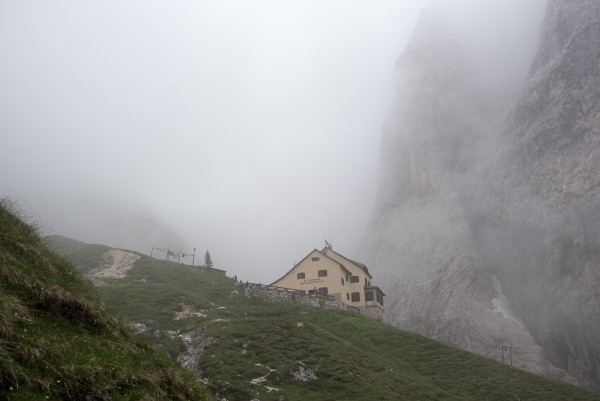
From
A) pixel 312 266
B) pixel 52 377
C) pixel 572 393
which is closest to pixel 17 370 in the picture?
pixel 52 377

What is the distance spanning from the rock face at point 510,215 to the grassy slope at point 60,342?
89271 millimetres

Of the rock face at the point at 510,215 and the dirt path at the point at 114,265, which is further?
the rock face at the point at 510,215

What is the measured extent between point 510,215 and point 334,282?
67047mm

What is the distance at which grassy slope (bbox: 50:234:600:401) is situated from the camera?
29.6 metres

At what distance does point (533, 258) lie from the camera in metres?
99.9

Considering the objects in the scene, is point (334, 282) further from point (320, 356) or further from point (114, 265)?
point (114, 265)

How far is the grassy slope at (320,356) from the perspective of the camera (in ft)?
97.0

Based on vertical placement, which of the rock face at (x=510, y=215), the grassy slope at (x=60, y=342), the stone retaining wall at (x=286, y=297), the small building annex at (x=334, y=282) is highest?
the rock face at (x=510, y=215)

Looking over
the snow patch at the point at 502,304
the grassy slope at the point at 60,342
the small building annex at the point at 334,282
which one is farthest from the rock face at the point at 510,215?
the grassy slope at the point at 60,342

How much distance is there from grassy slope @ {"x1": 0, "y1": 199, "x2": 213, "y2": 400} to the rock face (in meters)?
89.3

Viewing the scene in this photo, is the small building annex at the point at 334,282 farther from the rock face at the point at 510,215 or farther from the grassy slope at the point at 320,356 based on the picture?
the rock face at the point at 510,215

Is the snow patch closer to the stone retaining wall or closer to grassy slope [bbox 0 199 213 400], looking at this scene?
the stone retaining wall

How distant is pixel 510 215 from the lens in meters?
111

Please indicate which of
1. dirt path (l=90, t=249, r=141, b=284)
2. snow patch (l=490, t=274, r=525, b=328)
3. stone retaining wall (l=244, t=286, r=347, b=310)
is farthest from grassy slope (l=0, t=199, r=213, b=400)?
snow patch (l=490, t=274, r=525, b=328)
